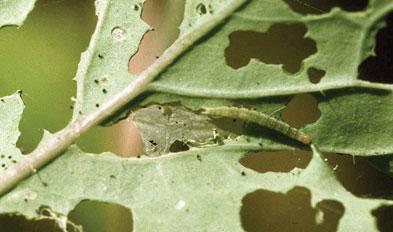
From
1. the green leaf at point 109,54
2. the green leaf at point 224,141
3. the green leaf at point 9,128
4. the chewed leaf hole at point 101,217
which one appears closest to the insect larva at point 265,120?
the green leaf at point 224,141

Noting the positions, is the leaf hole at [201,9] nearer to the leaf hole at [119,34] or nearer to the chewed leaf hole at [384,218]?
the leaf hole at [119,34]

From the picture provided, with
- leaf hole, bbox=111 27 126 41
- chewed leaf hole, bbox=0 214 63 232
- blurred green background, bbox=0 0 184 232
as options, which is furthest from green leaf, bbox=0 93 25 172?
leaf hole, bbox=111 27 126 41

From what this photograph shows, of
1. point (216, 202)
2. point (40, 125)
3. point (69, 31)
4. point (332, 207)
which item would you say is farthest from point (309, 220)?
point (69, 31)

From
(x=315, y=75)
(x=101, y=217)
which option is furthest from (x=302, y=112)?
(x=101, y=217)

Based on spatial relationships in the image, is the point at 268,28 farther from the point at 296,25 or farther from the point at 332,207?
the point at 332,207

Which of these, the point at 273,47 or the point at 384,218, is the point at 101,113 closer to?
the point at 273,47
